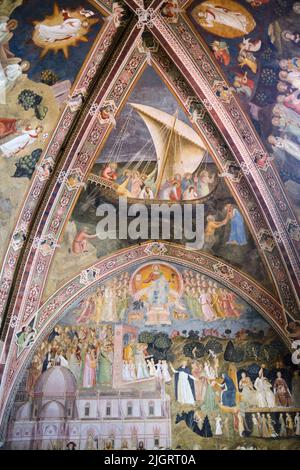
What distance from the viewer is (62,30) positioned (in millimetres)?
11727

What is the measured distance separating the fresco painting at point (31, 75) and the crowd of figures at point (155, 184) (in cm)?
204

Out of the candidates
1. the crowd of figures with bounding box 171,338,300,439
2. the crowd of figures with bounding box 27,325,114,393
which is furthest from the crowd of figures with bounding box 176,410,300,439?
the crowd of figures with bounding box 27,325,114,393

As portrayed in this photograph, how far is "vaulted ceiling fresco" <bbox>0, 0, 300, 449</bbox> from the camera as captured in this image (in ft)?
39.4

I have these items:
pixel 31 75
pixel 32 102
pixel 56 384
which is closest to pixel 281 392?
pixel 56 384

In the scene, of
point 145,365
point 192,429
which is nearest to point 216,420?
point 192,429

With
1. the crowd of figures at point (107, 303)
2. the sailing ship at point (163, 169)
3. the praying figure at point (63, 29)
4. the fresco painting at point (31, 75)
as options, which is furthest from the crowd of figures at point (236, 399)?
the praying figure at point (63, 29)

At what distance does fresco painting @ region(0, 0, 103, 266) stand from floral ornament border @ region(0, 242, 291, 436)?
2283 millimetres

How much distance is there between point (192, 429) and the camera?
44.4 feet

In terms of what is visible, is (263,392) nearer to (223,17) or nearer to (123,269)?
(123,269)

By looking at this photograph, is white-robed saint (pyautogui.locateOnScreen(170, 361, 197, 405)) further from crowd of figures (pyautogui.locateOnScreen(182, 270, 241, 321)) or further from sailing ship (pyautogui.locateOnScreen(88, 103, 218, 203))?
sailing ship (pyautogui.locateOnScreen(88, 103, 218, 203))

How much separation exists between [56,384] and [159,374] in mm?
2609

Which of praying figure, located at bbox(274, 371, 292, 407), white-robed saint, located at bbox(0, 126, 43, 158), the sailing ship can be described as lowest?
praying figure, located at bbox(274, 371, 292, 407)

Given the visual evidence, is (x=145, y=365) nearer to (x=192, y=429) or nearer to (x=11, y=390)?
(x=192, y=429)

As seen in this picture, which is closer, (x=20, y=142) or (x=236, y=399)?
(x=20, y=142)
